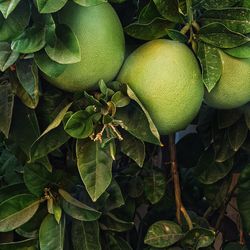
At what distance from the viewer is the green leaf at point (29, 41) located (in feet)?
2.18

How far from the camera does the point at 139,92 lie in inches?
29.1

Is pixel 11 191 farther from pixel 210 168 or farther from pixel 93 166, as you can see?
pixel 210 168

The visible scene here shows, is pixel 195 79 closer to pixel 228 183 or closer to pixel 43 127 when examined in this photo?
pixel 43 127

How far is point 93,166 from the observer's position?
74 centimetres

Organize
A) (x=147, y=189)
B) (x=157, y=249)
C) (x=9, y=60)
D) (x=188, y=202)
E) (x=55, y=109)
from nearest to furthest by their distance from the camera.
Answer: (x=9, y=60)
(x=55, y=109)
(x=157, y=249)
(x=147, y=189)
(x=188, y=202)

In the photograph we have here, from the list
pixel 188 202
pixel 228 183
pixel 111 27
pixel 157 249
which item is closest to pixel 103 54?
pixel 111 27

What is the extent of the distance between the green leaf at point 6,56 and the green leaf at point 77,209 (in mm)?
257

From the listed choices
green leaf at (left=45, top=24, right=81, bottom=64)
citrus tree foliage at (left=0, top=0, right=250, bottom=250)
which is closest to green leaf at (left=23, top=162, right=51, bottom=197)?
citrus tree foliage at (left=0, top=0, right=250, bottom=250)

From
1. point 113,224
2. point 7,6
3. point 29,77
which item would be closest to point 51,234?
point 113,224

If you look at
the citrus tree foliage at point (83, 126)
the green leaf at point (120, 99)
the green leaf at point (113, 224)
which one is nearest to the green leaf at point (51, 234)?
the citrus tree foliage at point (83, 126)

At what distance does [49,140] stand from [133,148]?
0.40 feet

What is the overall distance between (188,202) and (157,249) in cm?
36

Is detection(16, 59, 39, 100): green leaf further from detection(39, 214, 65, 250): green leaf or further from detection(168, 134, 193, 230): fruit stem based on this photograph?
detection(168, 134, 193, 230): fruit stem

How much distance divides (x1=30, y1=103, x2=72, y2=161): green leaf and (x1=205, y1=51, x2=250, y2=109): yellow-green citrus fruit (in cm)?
22
